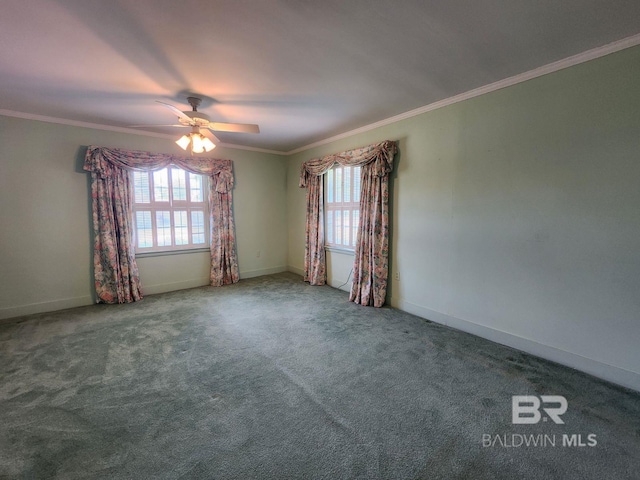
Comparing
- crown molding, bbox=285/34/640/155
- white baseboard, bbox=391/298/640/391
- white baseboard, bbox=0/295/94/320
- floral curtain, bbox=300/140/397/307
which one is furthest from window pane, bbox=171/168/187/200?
white baseboard, bbox=391/298/640/391

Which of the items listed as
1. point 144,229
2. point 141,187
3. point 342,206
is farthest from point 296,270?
point 141,187

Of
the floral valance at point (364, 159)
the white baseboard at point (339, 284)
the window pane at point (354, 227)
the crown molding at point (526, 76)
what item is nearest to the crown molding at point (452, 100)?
the crown molding at point (526, 76)

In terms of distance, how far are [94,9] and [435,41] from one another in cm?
214

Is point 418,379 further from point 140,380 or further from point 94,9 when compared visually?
point 94,9

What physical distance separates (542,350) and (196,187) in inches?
198

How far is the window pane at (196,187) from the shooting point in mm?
4707

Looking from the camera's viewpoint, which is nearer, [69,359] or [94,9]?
[94,9]

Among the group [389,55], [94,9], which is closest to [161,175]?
[94,9]

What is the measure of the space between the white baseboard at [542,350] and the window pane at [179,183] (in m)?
3.93

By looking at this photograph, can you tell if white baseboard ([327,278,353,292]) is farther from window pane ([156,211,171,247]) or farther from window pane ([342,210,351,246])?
window pane ([156,211,171,247])

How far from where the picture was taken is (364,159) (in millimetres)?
3844

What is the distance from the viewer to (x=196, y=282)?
189 inches

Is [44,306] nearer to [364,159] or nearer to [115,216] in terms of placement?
[115,216]

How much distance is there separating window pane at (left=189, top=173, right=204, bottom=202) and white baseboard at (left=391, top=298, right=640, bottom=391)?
3803 mm
